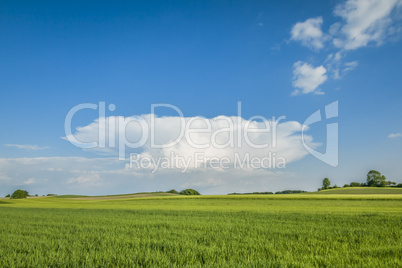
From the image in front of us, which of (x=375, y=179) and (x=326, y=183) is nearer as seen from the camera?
(x=375, y=179)

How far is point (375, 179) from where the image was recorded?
375ft

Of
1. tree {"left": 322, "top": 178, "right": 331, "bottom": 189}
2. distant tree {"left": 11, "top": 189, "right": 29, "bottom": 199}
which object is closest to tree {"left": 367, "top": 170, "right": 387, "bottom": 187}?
tree {"left": 322, "top": 178, "right": 331, "bottom": 189}

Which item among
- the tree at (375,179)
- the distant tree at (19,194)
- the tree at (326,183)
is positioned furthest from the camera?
the tree at (326,183)

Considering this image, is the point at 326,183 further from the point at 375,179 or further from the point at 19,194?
the point at 19,194

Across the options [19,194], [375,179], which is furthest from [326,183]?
[19,194]

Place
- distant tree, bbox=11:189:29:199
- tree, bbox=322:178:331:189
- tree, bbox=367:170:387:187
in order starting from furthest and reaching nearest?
tree, bbox=322:178:331:189 → tree, bbox=367:170:387:187 → distant tree, bbox=11:189:29:199

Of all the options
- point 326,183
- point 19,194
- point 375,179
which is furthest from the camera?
point 326,183

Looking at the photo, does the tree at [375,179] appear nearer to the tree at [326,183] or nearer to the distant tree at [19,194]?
the tree at [326,183]

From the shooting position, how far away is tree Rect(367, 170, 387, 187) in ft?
369

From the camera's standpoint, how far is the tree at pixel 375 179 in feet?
369

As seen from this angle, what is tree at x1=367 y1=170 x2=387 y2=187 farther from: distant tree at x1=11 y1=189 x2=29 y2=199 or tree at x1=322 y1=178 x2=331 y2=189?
distant tree at x1=11 y1=189 x2=29 y2=199

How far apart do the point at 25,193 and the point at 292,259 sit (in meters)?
110

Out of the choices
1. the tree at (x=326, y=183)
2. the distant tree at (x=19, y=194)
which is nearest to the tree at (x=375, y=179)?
the tree at (x=326, y=183)

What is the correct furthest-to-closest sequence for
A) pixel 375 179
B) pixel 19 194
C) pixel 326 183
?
1. pixel 326 183
2. pixel 375 179
3. pixel 19 194
